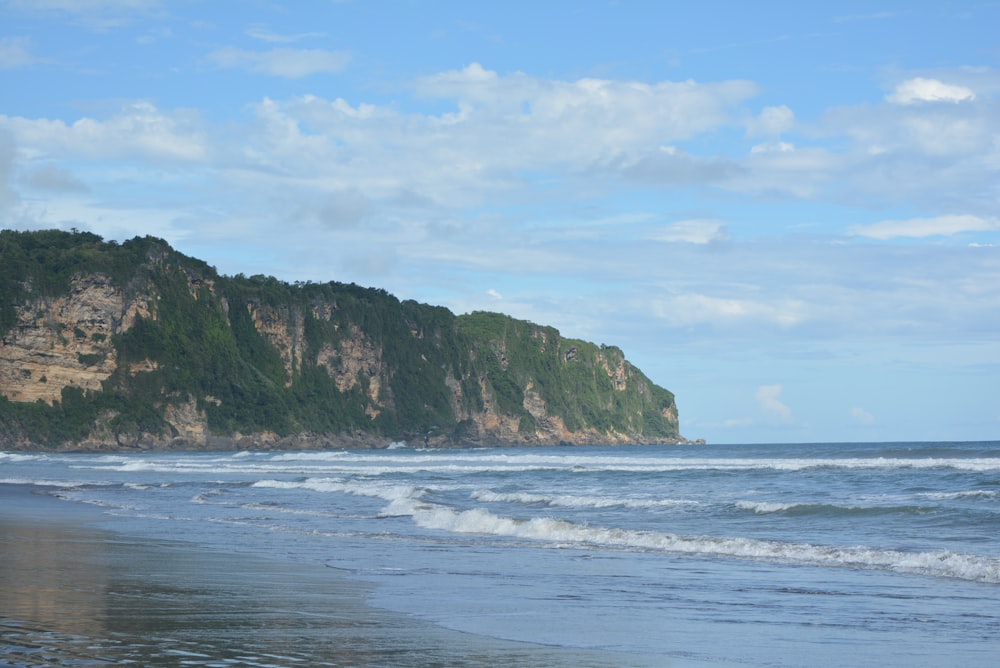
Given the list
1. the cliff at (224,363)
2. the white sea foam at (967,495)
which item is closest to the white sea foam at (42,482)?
the white sea foam at (967,495)

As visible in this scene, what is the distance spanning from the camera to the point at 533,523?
739 inches

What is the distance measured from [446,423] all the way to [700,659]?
132900 mm

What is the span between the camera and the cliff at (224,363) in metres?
94.7

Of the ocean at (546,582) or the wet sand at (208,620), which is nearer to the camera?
the wet sand at (208,620)

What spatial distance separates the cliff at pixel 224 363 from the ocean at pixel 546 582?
246ft

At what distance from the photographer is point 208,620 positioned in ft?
27.7

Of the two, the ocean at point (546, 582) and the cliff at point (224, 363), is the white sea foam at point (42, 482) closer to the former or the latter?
the ocean at point (546, 582)

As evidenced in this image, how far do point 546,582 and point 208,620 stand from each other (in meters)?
4.47

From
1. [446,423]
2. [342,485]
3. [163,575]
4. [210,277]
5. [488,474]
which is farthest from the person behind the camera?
[446,423]

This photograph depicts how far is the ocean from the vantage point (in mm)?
7602

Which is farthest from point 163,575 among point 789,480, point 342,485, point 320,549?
point 789,480

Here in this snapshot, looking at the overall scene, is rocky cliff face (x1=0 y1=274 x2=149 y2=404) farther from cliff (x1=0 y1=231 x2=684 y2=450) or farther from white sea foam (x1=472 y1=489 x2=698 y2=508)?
white sea foam (x1=472 y1=489 x2=698 y2=508)

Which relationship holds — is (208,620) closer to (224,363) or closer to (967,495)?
(967,495)

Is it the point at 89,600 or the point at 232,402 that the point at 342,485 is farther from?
the point at 232,402
